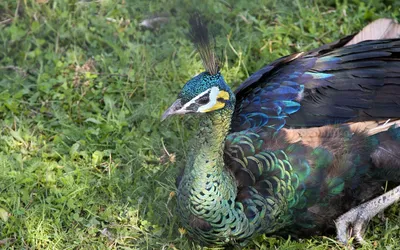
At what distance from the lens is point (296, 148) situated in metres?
4.14

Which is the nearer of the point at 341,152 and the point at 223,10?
the point at 341,152

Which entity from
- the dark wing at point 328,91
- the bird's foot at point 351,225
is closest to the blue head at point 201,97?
the dark wing at point 328,91

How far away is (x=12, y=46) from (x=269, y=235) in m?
2.51

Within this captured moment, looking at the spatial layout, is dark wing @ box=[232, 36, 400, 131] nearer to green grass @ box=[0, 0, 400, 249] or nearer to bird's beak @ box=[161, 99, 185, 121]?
green grass @ box=[0, 0, 400, 249]

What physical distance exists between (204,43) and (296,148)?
2.71 feet

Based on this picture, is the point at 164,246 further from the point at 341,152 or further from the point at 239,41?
the point at 239,41

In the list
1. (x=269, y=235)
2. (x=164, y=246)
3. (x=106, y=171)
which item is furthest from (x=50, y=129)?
(x=269, y=235)

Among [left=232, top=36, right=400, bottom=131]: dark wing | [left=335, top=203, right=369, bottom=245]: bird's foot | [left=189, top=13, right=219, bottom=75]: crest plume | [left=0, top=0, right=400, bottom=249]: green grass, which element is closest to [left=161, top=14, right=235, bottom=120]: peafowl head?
[left=189, top=13, right=219, bottom=75]: crest plume

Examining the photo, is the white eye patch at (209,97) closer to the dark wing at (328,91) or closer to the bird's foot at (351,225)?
the dark wing at (328,91)

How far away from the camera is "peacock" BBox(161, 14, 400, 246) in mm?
3883

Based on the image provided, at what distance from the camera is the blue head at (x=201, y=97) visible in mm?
3688

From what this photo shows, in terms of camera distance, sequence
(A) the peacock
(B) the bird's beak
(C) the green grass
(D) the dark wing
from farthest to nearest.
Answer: (C) the green grass
(D) the dark wing
(A) the peacock
(B) the bird's beak

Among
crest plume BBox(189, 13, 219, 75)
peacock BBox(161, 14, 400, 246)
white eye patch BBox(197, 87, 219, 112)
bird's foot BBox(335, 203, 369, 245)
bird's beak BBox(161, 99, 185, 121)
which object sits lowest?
bird's foot BBox(335, 203, 369, 245)

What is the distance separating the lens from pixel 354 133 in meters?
4.24
